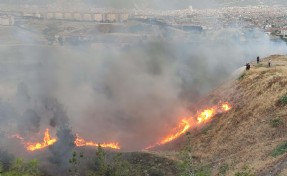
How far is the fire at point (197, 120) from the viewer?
4247 cm

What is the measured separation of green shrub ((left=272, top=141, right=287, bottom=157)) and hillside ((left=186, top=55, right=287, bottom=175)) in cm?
22

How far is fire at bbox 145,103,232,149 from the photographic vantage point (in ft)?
139

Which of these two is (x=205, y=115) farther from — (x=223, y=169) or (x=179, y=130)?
(x=223, y=169)

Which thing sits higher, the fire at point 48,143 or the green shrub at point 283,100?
the green shrub at point 283,100

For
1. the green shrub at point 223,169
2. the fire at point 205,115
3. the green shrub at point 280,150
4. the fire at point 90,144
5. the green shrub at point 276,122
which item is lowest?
the green shrub at point 223,169

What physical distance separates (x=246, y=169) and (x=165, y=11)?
401 ft

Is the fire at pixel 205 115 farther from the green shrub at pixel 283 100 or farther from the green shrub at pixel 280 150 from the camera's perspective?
the green shrub at pixel 280 150

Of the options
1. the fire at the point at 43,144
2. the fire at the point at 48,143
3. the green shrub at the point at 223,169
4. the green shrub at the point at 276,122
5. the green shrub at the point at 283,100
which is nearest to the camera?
the green shrub at the point at 223,169

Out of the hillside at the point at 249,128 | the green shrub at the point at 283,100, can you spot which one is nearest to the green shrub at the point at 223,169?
the hillside at the point at 249,128

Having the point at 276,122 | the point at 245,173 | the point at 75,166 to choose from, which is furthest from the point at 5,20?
the point at 245,173

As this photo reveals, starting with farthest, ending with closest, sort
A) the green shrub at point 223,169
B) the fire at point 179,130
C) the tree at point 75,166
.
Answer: the fire at point 179,130, the tree at point 75,166, the green shrub at point 223,169

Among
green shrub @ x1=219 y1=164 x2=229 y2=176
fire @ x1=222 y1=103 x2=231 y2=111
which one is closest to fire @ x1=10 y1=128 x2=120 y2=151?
fire @ x1=222 y1=103 x2=231 y2=111

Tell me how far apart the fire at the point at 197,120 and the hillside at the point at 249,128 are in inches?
40.7

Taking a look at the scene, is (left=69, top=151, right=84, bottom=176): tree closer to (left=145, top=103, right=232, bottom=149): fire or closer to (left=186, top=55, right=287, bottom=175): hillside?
A: (left=145, top=103, right=232, bottom=149): fire
